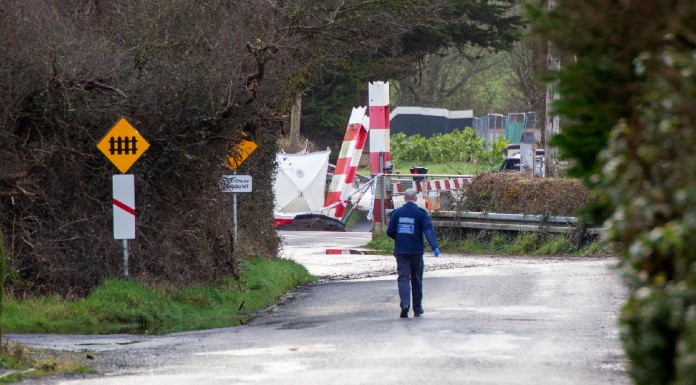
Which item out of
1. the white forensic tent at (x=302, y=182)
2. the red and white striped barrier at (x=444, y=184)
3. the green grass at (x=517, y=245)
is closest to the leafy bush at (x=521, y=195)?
the green grass at (x=517, y=245)

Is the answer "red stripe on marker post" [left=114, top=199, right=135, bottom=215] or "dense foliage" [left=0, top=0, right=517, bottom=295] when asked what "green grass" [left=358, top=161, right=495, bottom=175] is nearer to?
"dense foliage" [left=0, top=0, right=517, bottom=295]

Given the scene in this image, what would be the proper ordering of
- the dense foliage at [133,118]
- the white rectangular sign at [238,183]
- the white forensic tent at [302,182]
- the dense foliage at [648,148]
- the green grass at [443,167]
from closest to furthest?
the dense foliage at [648,148] → the dense foliage at [133,118] → the white rectangular sign at [238,183] → the white forensic tent at [302,182] → the green grass at [443,167]

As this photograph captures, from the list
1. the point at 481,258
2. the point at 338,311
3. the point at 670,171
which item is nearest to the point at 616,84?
the point at 670,171

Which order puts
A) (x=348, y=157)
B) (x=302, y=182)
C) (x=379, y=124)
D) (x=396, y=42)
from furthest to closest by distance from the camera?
1. (x=302, y=182)
2. (x=348, y=157)
3. (x=379, y=124)
4. (x=396, y=42)

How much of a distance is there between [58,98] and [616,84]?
11.8 meters

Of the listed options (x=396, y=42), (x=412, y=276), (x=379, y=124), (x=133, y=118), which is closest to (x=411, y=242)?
(x=412, y=276)

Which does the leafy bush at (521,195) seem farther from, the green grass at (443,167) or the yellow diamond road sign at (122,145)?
the green grass at (443,167)

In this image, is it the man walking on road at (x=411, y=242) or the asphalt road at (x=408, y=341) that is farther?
the man walking on road at (x=411, y=242)

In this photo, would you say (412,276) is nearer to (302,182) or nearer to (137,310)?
(137,310)

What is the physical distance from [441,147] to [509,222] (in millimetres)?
29885

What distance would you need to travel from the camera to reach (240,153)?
2105 cm

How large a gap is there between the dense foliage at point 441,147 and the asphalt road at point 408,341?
36268 millimetres

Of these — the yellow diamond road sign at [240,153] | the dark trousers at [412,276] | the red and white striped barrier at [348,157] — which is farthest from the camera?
the red and white striped barrier at [348,157]

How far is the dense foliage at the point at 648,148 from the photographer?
174 inches
